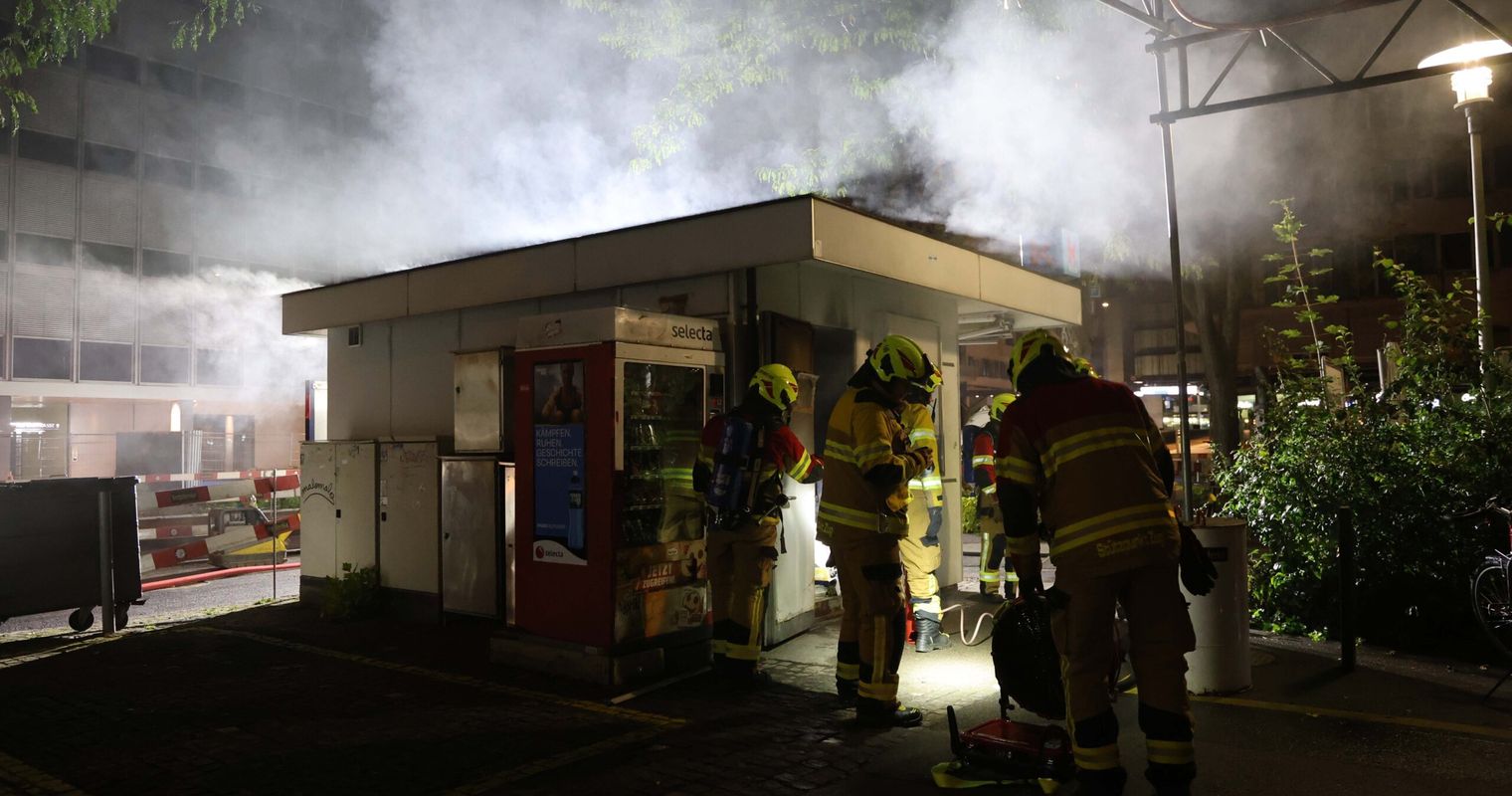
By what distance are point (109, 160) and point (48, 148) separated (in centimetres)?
171

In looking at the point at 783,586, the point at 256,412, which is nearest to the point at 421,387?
the point at 783,586

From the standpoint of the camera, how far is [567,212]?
15859 mm

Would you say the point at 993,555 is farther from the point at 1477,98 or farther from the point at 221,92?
the point at 221,92

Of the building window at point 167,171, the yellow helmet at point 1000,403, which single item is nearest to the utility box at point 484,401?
the yellow helmet at point 1000,403

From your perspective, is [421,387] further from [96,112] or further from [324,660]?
[96,112]

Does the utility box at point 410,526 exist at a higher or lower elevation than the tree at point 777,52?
lower

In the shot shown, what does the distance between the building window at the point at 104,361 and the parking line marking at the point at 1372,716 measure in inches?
1359

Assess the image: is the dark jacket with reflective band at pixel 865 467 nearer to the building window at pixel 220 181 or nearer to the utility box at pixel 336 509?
the utility box at pixel 336 509

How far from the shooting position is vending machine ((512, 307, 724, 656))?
627 centimetres

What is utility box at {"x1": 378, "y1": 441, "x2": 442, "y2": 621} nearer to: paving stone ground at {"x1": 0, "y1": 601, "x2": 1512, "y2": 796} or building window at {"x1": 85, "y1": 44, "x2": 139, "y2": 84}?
paving stone ground at {"x1": 0, "y1": 601, "x2": 1512, "y2": 796}

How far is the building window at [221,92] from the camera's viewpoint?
33.3 m

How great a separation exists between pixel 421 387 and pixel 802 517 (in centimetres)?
396

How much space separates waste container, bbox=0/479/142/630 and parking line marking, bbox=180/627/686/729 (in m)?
0.85

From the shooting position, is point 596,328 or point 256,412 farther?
point 256,412
